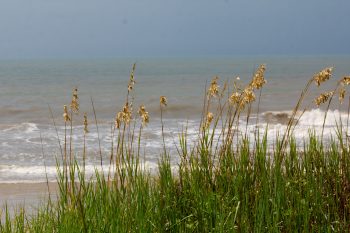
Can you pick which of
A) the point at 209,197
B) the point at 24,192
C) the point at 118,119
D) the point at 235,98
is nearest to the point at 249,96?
the point at 235,98

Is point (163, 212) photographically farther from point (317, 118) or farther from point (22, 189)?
point (317, 118)

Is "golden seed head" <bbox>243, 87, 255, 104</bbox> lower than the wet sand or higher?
higher

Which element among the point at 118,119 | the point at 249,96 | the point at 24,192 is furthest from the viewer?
the point at 24,192

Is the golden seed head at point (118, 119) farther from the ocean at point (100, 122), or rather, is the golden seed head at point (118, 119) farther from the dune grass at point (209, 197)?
the ocean at point (100, 122)

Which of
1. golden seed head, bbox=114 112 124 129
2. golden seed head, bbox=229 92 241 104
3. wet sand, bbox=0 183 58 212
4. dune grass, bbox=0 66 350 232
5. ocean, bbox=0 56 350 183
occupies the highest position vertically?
golden seed head, bbox=229 92 241 104

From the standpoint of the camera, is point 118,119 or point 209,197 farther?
point 118,119

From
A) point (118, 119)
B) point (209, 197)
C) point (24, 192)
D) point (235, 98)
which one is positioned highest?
point (235, 98)

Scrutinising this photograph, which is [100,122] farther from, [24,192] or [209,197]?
[209,197]

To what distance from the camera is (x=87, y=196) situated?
392 centimetres

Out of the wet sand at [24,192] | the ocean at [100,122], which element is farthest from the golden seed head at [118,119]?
the wet sand at [24,192]

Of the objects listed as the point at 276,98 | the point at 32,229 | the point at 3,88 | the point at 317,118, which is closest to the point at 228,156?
the point at 32,229

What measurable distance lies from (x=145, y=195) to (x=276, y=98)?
29209mm

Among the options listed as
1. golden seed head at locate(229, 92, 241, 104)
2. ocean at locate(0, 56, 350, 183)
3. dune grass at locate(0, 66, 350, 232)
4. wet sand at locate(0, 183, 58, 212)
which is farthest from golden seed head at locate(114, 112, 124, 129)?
wet sand at locate(0, 183, 58, 212)

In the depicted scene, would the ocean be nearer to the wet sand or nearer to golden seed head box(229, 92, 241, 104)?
golden seed head box(229, 92, 241, 104)
